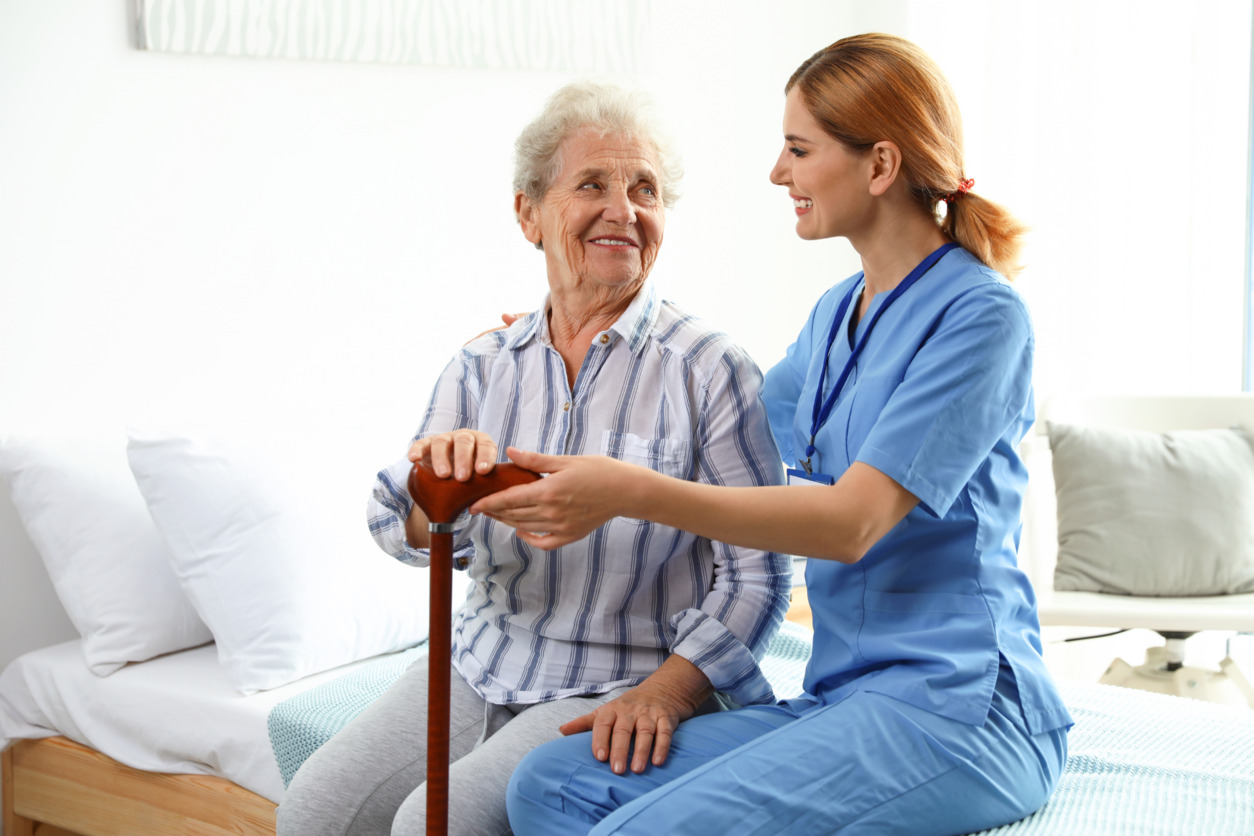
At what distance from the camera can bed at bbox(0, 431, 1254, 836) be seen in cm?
182

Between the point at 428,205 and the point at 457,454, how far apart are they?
1.57 metres

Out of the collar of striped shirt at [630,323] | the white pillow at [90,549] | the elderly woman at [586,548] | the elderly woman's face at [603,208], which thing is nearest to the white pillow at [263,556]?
the white pillow at [90,549]

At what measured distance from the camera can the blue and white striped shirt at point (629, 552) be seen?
1449 mm

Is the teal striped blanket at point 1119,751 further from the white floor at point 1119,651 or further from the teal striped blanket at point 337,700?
the white floor at point 1119,651

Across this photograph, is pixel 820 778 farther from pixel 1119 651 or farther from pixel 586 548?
pixel 1119 651

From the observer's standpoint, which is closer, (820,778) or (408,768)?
(820,778)

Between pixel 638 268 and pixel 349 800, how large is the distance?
2.65ft

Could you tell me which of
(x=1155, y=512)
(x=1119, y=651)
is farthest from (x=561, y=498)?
(x=1119, y=651)

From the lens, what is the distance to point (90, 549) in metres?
2.01

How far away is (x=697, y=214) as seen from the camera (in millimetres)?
3328

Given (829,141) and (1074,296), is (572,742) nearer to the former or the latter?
(829,141)

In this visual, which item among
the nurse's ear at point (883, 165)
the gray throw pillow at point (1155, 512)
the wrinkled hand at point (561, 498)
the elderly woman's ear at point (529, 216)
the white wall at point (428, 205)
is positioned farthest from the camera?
the gray throw pillow at point (1155, 512)

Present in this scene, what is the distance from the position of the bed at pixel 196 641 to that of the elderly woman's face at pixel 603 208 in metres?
0.74

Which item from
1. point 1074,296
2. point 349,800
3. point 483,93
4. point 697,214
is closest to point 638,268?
point 349,800
